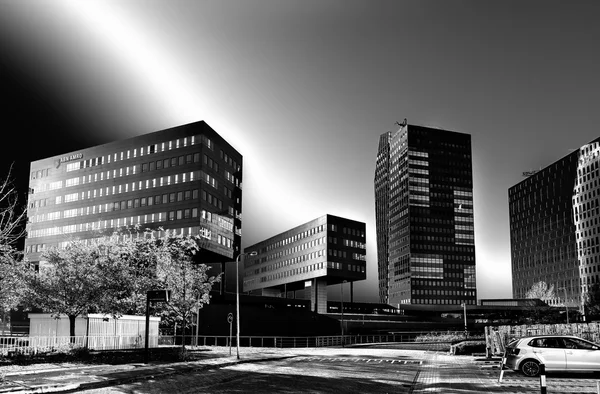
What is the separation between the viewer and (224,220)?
12169cm

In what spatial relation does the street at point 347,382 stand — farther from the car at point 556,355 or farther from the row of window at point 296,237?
the row of window at point 296,237

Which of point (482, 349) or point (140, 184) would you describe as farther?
point (140, 184)

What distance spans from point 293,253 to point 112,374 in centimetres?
14430

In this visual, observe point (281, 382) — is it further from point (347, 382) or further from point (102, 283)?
point (102, 283)

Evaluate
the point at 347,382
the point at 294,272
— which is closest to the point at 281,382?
the point at 347,382

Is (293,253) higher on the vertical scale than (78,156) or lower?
lower

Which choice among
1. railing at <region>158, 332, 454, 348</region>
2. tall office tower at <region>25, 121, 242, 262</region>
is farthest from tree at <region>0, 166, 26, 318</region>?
tall office tower at <region>25, 121, 242, 262</region>

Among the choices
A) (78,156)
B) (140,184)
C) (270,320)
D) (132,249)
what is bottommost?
(270,320)

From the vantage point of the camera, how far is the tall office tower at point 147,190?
379 ft

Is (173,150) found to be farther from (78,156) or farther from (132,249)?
(132,249)

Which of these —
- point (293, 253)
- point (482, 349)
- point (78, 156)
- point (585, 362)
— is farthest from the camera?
point (293, 253)

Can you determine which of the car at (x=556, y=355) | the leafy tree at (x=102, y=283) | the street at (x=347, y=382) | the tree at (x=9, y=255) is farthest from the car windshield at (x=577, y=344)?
the leafy tree at (x=102, y=283)

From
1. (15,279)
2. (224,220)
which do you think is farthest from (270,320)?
(15,279)

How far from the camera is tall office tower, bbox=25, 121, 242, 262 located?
379 feet
